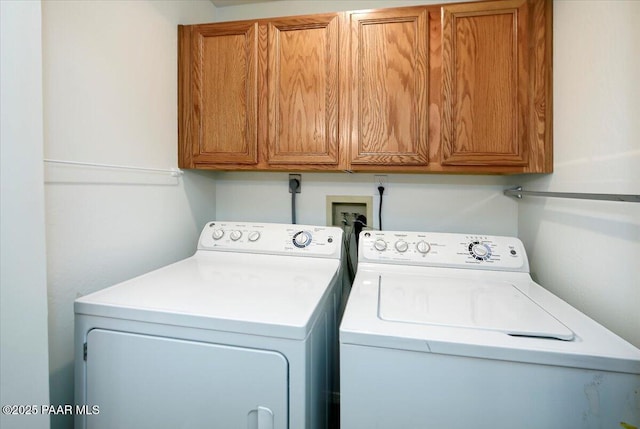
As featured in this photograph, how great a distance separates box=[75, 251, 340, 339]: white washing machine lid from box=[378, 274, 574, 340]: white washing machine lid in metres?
0.26

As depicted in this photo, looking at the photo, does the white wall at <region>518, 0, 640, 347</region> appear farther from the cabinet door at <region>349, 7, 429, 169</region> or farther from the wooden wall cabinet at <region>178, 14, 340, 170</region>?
the wooden wall cabinet at <region>178, 14, 340, 170</region>

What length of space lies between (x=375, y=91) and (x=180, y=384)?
4.52 feet

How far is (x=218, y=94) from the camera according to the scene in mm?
1554

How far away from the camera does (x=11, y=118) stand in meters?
0.70

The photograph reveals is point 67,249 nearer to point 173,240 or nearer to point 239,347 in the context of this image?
point 173,240

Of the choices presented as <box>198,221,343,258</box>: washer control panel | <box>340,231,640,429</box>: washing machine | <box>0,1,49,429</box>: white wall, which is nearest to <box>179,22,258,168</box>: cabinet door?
<box>198,221,343,258</box>: washer control panel

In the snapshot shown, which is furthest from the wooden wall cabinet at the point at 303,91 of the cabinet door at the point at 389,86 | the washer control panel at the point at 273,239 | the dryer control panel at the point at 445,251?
the dryer control panel at the point at 445,251

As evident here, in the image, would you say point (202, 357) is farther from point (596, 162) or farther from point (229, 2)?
point (229, 2)

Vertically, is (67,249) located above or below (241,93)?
below

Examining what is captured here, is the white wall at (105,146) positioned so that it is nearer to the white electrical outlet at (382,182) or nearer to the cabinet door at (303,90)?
the cabinet door at (303,90)

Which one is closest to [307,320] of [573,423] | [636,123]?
[573,423]

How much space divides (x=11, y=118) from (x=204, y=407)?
2.92 ft

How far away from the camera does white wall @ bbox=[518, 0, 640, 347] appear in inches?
33.6

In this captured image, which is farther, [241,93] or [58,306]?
[241,93]
